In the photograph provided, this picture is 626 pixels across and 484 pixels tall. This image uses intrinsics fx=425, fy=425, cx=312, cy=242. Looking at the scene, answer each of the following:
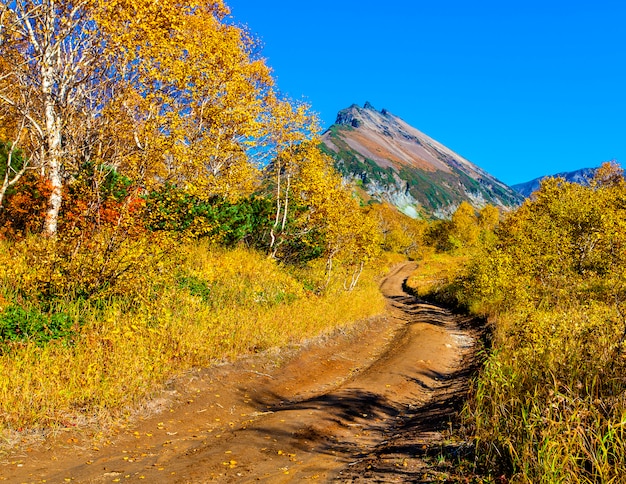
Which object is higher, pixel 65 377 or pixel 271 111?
pixel 271 111

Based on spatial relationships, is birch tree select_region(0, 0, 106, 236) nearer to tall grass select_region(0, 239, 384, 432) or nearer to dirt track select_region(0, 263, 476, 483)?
tall grass select_region(0, 239, 384, 432)

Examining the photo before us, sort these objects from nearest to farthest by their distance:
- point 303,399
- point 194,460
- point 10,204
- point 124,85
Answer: point 194,460 → point 303,399 → point 10,204 → point 124,85

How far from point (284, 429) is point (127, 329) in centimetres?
432

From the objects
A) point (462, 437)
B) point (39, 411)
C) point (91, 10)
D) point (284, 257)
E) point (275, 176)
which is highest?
point (91, 10)

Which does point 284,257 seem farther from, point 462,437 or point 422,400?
point 462,437

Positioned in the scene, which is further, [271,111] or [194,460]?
[271,111]

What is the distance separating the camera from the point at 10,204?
1567cm

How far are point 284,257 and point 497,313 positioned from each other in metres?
11.7

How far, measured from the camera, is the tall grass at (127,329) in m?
7.23

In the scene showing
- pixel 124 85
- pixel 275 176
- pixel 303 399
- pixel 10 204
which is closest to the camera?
pixel 303 399

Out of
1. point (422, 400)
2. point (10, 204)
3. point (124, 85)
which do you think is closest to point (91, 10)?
point (124, 85)

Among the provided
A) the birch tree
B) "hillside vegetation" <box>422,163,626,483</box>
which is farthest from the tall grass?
"hillside vegetation" <box>422,163,626,483</box>

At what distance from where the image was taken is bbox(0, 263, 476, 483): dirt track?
18.8 ft

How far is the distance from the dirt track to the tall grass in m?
0.58
